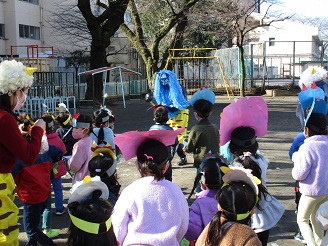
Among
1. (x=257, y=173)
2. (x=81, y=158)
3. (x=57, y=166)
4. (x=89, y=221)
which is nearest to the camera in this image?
(x=89, y=221)

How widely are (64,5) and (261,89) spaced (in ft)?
58.1

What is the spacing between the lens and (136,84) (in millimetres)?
26734

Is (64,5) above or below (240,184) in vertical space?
above

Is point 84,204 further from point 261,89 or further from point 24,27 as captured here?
point 24,27

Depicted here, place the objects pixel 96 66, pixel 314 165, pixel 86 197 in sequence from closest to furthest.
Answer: pixel 86 197 → pixel 314 165 → pixel 96 66

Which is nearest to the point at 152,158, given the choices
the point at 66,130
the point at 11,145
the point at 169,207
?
the point at 169,207

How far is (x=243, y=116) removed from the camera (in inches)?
161

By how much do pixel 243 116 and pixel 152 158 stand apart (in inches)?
59.4

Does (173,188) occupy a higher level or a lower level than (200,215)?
higher

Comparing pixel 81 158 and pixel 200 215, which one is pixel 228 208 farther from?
pixel 81 158

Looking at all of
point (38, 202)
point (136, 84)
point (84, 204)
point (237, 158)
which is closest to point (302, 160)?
point (237, 158)

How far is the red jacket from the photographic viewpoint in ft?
10.2

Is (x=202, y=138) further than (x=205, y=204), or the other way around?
(x=202, y=138)

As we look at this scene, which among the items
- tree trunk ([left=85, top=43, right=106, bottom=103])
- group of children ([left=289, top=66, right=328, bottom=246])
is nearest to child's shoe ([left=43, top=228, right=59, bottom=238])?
group of children ([left=289, top=66, right=328, bottom=246])
